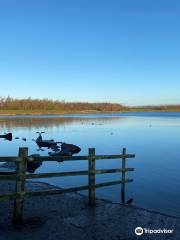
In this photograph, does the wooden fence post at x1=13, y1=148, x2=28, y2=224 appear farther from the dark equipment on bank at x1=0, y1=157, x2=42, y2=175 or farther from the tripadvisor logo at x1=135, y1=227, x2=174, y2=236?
the dark equipment on bank at x1=0, y1=157, x2=42, y2=175

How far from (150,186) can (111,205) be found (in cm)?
716

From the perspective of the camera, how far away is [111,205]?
13594mm

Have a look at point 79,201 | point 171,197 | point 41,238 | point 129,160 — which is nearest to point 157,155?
point 129,160

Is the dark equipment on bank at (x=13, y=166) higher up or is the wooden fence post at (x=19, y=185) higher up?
the wooden fence post at (x=19, y=185)

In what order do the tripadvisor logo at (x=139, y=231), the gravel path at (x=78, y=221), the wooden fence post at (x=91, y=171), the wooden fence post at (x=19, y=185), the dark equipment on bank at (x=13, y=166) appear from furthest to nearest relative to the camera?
1. the dark equipment on bank at (x=13, y=166)
2. the wooden fence post at (x=91, y=171)
3. the wooden fence post at (x=19, y=185)
4. the tripadvisor logo at (x=139, y=231)
5. the gravel path at (x=78, y=221)

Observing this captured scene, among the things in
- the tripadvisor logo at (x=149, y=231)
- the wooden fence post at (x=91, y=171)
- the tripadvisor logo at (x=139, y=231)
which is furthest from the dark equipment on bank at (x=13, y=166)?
the tripadvisor logo at (x=149, y=231)

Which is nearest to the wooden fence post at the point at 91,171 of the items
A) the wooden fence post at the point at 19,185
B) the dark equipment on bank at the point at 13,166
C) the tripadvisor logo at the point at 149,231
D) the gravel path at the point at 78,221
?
the gravel path at the point at 78,221

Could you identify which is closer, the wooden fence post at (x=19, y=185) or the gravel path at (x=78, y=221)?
the gravel path at (x=78, y=221)

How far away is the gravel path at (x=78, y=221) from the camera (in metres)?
9.95

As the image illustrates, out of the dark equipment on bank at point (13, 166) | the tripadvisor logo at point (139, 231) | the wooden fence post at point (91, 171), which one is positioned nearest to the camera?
the tripadvisor logo at point (139, 231)

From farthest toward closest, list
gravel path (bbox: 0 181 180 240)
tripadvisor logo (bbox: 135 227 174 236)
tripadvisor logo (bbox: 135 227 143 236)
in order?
tripadvisor logo (bbox: 135 227 174 236)
tripadvisor logo (bbox: 135 227 143 236)
gravel path (bbox: 0 181 180 240)

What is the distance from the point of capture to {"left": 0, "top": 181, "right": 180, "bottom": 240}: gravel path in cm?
995

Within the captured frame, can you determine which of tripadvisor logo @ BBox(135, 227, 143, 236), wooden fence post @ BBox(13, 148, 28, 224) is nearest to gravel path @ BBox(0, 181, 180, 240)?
tripadvisor logo @ BBox(135, 227, 143, 236)

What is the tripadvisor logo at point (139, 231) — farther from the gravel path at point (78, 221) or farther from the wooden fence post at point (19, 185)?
the wooden fence post at point (19, 185)
